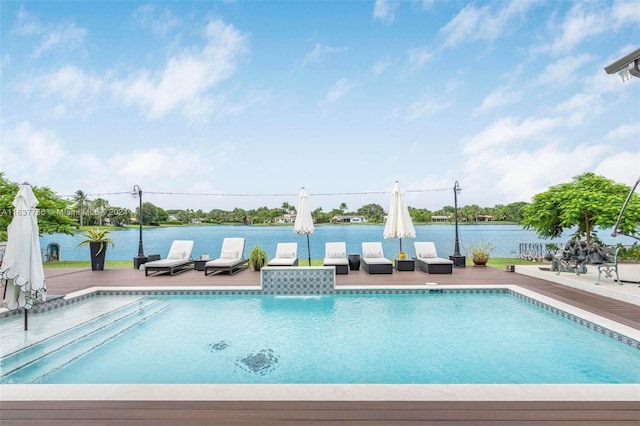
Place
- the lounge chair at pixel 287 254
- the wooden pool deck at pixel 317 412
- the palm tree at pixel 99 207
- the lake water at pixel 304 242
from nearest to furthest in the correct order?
1. the wooden pool deck at pixel 317 412
2. the lounge chair at pixel 287 254
3. the palm tree at pixel 99 207
4. the lake water at pixel 304 242

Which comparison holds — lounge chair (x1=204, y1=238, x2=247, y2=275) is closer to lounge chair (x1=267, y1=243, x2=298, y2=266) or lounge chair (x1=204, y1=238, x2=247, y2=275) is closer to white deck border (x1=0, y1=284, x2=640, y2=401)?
lounge chair (x1=267, y1=243, x2=298, y2=266)

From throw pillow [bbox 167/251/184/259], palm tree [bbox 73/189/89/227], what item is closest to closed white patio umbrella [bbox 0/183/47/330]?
throw pillow [bbox 167/251/184/259]

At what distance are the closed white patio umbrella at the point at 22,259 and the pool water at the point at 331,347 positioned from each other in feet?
2.28

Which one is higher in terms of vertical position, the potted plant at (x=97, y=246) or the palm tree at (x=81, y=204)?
the palm tree at (x=81, y=204)

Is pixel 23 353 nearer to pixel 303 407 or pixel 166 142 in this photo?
pixel 303 407

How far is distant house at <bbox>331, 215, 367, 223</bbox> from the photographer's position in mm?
21516

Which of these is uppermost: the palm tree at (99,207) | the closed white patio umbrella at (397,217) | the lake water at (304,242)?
the palm tree at (99,207)

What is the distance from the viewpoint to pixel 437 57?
42.4 ft

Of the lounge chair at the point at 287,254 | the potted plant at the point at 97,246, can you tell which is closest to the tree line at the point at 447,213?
the potted plant at the point at 97,246

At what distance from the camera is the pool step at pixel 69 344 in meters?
3.73

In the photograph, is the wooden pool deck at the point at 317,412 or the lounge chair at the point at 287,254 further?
the lounge chair at the point at 287,254

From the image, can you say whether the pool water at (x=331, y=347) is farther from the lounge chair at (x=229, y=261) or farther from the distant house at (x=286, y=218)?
the distant house at (x=286, y=218)

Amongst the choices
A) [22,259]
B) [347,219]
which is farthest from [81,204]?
[22,259]

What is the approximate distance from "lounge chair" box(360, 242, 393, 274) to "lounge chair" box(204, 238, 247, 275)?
11.7 feet
